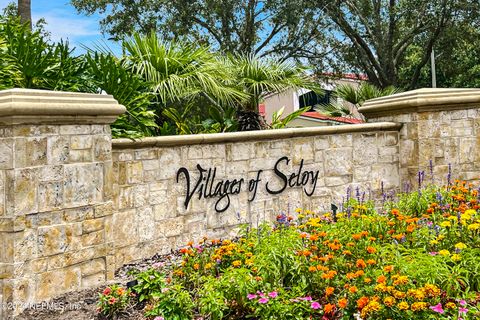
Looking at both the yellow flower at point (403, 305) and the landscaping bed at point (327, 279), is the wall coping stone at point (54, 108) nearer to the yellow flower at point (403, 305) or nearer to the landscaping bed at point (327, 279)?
the landscaping bed at point (327, 279)

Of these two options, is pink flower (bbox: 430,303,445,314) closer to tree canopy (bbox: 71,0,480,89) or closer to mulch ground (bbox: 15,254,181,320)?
mulch ground (bbox: 15,254,181,320)

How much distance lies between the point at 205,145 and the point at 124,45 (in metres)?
2.20

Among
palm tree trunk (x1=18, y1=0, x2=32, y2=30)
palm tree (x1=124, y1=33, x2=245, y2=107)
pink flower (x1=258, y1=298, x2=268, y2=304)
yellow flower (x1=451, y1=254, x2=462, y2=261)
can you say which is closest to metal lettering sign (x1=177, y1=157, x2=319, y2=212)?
palm tree (x1=124, y1=33, x2=245, y2=107)

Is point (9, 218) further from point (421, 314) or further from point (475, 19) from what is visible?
point (475, 19)

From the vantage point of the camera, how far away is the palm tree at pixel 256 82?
7.92m

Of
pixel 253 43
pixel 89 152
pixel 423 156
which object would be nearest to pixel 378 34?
pixel 253 43

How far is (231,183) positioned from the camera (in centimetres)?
660

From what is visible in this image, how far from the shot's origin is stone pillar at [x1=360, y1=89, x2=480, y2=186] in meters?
7.79

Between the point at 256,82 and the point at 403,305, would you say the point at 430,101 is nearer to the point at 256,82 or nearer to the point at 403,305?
the point at 256,82

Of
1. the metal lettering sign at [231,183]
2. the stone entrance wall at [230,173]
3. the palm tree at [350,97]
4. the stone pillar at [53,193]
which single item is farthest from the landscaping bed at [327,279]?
the palm tree at [350,97]

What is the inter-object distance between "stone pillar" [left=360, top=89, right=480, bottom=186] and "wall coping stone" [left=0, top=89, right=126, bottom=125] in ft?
15.0

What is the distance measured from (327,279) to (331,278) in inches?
5.4

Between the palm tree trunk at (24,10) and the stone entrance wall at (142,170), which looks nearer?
the stone entrance wall at (142,170)

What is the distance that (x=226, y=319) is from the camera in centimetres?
385
